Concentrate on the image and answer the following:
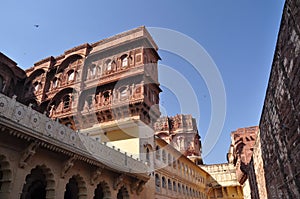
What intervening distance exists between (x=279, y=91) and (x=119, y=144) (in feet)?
46.3

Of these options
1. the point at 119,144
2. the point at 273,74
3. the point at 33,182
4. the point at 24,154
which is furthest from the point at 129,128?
the point at 273,74

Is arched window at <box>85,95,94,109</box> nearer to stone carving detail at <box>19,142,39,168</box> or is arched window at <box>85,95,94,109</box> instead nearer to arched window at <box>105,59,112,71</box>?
arched window at <box>105,59,112,71</box>

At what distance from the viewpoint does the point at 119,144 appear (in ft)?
59.9

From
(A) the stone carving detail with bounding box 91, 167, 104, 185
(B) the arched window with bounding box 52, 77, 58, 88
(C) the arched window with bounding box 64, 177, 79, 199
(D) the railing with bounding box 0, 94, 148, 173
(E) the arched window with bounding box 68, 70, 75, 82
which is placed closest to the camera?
(D) the railing with bounding box 0, 94, 148, 173

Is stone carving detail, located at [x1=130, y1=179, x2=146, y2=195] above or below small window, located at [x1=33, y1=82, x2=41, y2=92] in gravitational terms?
below

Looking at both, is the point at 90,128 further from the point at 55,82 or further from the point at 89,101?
the point at 55,82

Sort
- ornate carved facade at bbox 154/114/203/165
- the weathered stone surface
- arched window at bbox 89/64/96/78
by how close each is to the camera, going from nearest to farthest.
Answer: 1. the weathered stone surface
2. arched window at bbox 89/64/96/78
3. ornate carved facade at bbox 154/114/203/165

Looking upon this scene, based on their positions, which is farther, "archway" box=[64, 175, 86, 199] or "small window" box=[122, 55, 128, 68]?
"small window" box=[122, 55, 128, 68]

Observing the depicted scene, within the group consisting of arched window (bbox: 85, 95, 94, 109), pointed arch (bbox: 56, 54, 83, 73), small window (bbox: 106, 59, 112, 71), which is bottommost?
arched window (bbox: 85, 95, 94, 109)

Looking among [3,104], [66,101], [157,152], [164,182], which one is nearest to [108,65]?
[66,101]

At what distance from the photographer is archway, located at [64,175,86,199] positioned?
11562 millimetres

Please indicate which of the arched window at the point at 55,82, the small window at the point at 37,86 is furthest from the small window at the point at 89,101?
the small window at the point at 37,86

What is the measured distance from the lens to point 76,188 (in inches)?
492

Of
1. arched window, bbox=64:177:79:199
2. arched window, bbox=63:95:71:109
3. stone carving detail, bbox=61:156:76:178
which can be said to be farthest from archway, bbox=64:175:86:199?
arched window, bbox=63:95:71:109
